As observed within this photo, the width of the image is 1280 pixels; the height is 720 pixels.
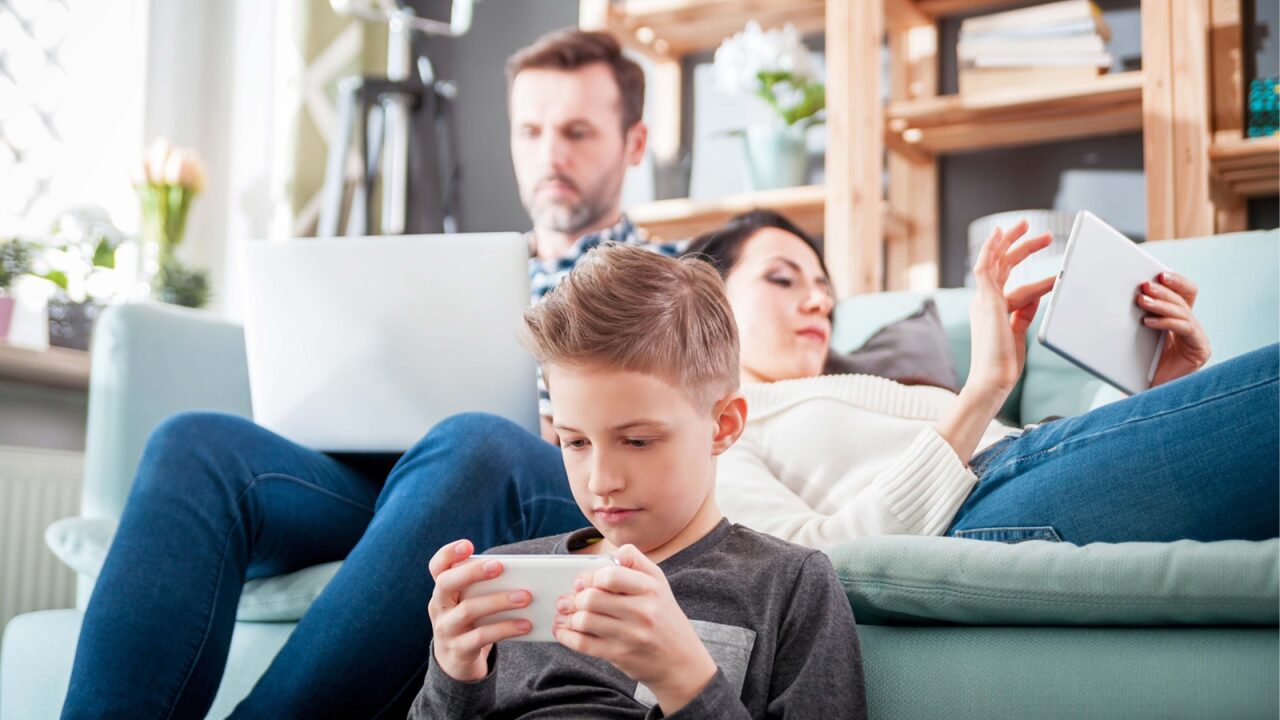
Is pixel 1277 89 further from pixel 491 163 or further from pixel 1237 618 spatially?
pixel 491 163

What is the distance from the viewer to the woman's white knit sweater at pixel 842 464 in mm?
1169

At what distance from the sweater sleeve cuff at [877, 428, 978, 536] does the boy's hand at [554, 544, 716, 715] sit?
1.34 feet

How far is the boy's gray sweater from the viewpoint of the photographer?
90 centimetres

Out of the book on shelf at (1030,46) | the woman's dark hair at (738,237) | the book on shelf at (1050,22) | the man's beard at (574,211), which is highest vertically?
the book on shelf at (1050,22)

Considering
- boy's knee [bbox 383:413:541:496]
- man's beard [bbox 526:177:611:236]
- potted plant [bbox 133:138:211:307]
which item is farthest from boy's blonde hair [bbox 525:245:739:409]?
potted plant [bbox 133:138:211:307]

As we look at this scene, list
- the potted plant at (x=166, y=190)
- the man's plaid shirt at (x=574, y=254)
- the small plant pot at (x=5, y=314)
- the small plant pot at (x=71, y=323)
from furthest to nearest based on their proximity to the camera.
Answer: the potted plant at (x=166, y=190) → the small plant pot at (x=71, y=323) → the small plant pot at (x=5, y=314) → the man's plaid shirt at (x=574, y=254)

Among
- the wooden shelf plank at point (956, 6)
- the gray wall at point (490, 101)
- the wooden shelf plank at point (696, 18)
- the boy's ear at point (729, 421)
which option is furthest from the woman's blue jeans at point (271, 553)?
the gray wall at point (490, 101)

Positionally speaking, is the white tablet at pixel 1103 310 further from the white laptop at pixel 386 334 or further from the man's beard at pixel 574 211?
the man's beard at pixel 574 211

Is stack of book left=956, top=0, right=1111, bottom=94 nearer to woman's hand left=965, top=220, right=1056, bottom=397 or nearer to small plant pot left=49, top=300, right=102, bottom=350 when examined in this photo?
woman's hand left=965, top=220, right=1056, bottom=397

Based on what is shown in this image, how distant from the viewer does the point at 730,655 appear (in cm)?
92

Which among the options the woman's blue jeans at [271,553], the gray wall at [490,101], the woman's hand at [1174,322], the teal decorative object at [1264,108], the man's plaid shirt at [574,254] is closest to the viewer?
the woman's blue jeans at [271,553]

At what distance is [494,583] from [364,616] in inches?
15.4

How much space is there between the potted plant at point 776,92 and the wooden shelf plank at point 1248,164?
0.79 m

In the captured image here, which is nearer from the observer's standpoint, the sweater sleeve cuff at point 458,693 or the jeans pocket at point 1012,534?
the sweater sleeve cuff at point 458,693
